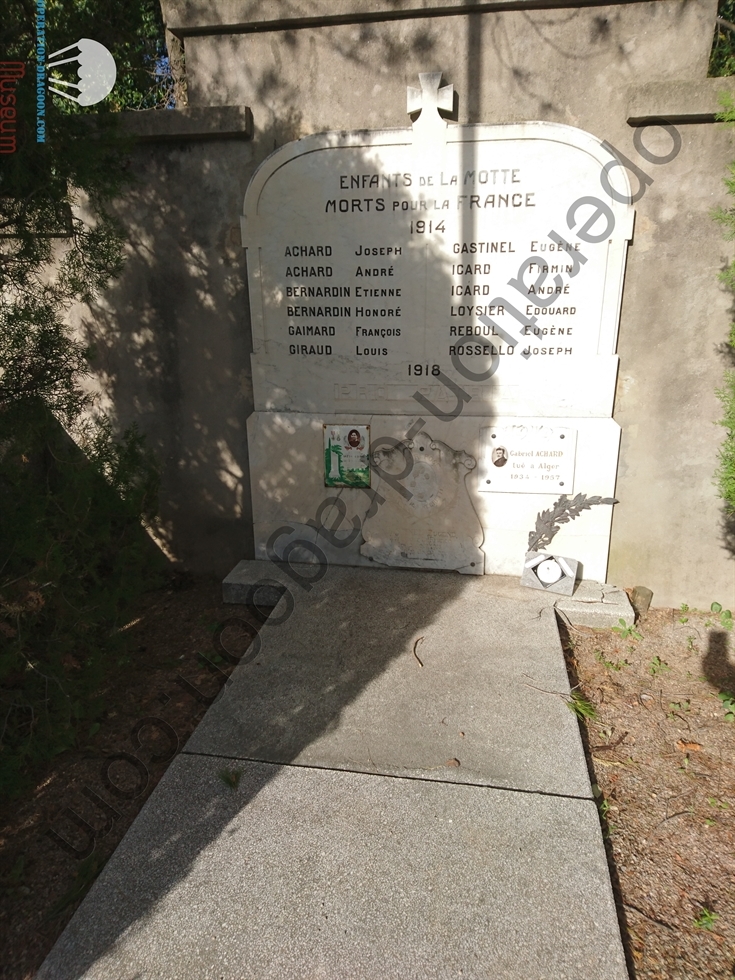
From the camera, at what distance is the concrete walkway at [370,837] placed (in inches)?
75.0

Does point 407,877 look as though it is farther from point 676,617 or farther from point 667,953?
point 676,617

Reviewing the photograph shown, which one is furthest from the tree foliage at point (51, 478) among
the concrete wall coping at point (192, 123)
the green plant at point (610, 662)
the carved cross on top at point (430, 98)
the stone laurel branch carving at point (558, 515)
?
the green plant at point (610, 662)

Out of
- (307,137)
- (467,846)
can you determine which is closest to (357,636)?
(467,846)

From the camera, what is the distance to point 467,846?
2.25 meters

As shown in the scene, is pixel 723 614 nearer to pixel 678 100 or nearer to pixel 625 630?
pixel 625 630

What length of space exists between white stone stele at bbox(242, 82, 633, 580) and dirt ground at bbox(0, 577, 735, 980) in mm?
857

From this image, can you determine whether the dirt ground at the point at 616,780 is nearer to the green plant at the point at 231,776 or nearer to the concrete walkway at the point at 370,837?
the concrete walkway at the point at 370,837

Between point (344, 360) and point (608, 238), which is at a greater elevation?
point (608, 238)

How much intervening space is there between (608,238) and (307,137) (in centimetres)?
192

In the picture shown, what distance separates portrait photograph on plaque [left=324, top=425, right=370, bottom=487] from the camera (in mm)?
4207

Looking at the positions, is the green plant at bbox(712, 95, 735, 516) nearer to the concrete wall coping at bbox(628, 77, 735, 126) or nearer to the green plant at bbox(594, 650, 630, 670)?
the concrete wall coping at bbox(628, 77, 735, 126)

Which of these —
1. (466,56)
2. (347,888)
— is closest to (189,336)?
(466,56)

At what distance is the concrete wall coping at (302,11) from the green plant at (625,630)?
11.6 feet

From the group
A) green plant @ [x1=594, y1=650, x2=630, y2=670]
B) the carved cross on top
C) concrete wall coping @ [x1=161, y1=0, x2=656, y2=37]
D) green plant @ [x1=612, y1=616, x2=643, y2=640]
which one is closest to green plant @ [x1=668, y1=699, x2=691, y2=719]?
green plant @ [x1=594, y1=650, x2=630, y2=670]
